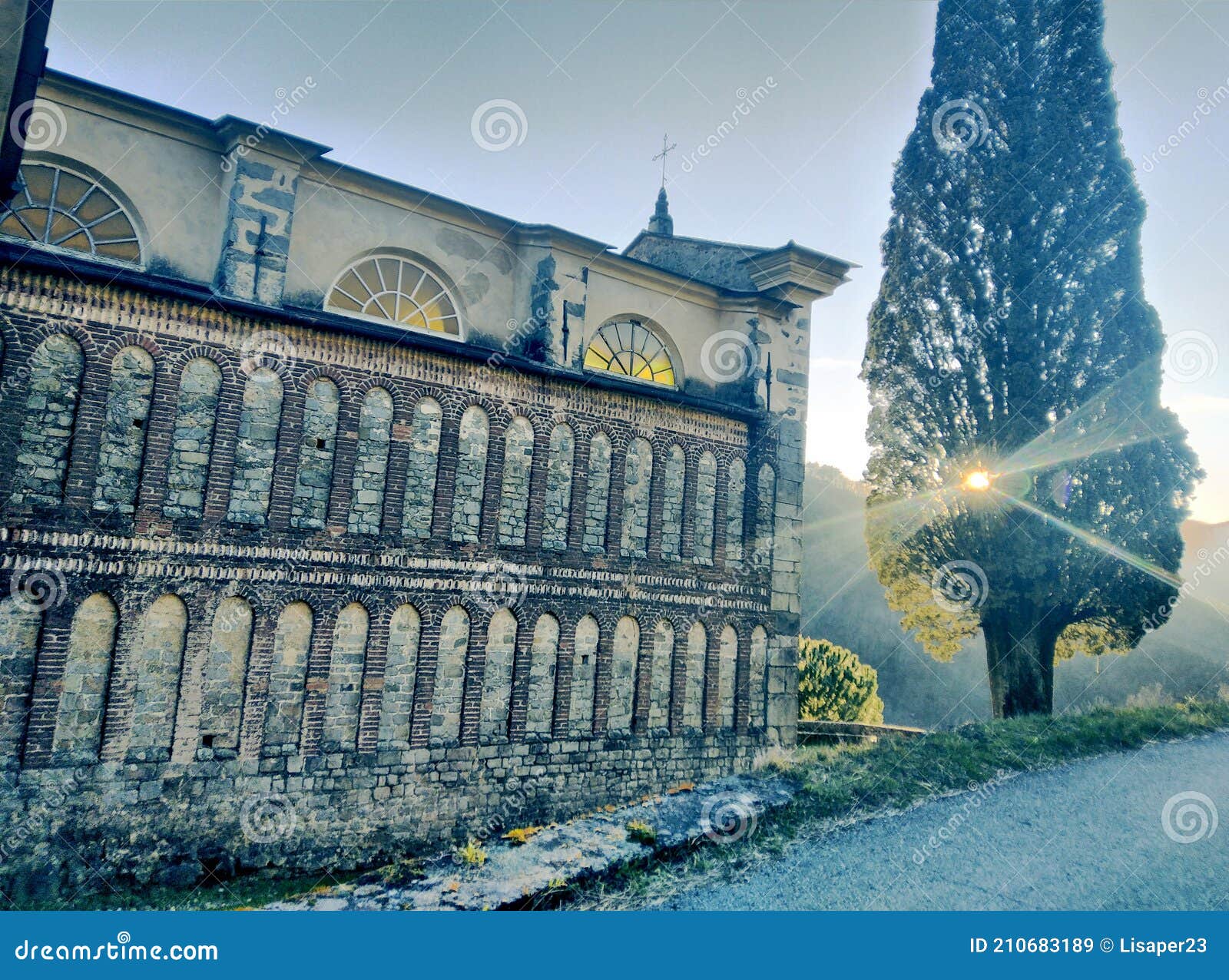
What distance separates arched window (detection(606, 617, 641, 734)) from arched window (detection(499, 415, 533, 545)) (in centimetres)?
256

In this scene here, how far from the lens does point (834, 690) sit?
2570 centimetres

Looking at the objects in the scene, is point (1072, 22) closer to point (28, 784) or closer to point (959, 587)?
point (959, 587)

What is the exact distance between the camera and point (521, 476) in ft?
42.6

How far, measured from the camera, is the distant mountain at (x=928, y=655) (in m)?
38.8

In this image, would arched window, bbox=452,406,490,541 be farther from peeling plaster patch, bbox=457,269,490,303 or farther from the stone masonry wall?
peeling plaster patch, bbox=457,269,490,303

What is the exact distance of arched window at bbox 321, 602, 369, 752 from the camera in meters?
11.0

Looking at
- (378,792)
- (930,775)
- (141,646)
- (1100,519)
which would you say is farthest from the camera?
(1100,519)

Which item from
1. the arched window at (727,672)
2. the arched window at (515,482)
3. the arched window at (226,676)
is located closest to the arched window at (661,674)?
the arched window at (727,672)

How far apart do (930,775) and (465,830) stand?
747 centimetres

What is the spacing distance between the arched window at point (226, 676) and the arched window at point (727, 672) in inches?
326

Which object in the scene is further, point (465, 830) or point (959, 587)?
point (959, 587)

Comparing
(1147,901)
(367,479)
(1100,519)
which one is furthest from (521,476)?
(1100,519)

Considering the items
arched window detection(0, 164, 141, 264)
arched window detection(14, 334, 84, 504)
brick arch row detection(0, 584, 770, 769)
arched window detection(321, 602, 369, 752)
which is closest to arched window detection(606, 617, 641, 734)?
brick arch row detection(0, 584, 770, 769)

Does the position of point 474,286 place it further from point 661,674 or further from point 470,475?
point 661,674
